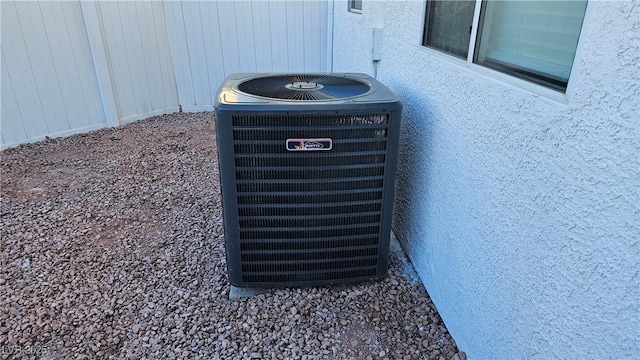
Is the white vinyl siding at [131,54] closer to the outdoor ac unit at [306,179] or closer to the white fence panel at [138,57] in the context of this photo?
the white fence panel at [138,57]

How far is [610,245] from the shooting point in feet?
2.91

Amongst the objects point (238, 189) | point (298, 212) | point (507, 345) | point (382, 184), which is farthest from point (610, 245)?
point (238, 189)

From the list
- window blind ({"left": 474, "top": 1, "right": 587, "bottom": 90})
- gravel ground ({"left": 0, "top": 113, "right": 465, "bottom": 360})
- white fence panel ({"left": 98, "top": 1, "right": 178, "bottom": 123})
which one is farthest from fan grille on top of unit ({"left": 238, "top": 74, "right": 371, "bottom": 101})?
white fence panel ({"left": 98, "top": 1, "right": 178, "bottom": 123})

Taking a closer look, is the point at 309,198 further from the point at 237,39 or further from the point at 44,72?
the point at 237,39

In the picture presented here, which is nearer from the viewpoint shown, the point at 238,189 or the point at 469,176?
the point at 469,176

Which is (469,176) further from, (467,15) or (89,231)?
(89,231)

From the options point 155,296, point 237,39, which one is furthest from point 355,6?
point 155,296

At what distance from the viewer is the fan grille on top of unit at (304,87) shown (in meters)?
1.84

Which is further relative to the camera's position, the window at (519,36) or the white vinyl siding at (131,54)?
the white vinyl siding at (131,54)

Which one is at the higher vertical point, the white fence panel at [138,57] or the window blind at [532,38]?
the window blind at [532,38]

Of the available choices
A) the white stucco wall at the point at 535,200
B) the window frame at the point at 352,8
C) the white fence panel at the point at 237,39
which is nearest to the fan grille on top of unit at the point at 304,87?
the white stucco wall at the point at 535,200

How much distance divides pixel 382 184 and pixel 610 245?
3.39ft

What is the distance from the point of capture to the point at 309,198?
1.82 metres

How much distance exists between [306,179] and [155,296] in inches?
40.5
